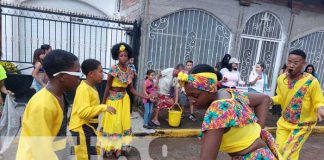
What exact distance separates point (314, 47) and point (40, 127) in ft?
32.8

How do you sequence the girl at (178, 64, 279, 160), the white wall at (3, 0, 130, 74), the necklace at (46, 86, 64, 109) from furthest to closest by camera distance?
the white wall at (3, 0, 130, 74) < the necklace at (46, 86, 64, 109) < the girl at (178, 64, 279, 160)

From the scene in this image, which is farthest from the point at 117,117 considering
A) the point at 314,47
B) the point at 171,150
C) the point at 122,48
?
the point at 314,47

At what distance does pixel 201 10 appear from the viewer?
7547 millimetres

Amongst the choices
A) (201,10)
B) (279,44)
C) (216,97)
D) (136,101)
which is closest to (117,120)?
(216,97)

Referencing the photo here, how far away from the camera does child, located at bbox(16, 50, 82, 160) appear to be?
1.71 meters

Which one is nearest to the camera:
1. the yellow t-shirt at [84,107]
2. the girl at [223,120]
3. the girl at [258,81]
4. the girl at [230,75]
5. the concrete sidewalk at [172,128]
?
Answer: the girl at [223,120]

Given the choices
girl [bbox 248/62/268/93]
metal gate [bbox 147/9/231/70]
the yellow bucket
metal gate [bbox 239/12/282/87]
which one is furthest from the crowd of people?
metal gate [bbox 239/12/282/87]

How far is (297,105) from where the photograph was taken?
339 cm

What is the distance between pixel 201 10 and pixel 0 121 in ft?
18.8

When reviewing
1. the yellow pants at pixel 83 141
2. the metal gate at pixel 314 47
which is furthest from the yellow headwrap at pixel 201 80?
the metal gate at pixel 314 47

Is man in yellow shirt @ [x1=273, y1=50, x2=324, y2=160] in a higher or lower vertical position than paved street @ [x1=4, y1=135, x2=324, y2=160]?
higher

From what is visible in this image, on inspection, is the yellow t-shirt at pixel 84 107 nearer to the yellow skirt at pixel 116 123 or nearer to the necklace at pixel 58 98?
the necklace at pixel 58 98

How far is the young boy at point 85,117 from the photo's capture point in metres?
2.88

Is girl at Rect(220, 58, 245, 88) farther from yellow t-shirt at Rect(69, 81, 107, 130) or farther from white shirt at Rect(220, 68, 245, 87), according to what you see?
yellow t-shirt at Rect(69, 81, 107, 130)
